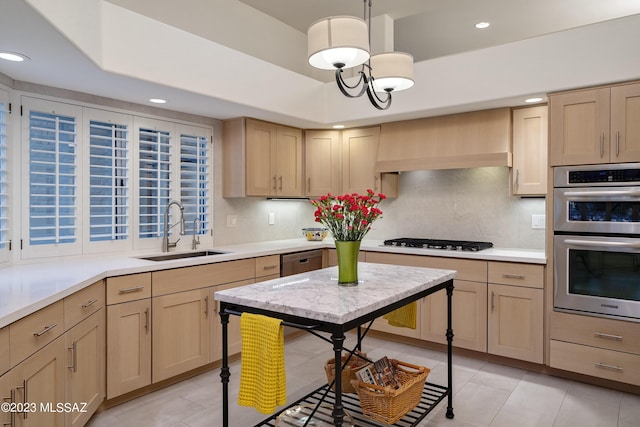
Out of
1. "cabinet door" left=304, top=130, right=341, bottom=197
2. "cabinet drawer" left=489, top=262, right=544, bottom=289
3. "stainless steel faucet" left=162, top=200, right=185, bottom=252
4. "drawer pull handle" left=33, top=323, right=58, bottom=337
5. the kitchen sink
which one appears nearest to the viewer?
"drawer pull handle" left=33, top=323, right=58, bottom=337

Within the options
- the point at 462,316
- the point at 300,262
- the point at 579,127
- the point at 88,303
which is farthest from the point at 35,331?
the point at 579,127

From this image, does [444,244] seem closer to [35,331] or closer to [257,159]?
[257,159]

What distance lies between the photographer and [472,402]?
2807 mm

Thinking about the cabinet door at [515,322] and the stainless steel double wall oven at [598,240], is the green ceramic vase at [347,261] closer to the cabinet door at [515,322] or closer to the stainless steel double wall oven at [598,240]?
the cabinet door at [515,322]

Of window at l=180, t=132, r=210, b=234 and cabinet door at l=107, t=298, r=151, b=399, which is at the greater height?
window at l=180, t=132, r=210, b=234

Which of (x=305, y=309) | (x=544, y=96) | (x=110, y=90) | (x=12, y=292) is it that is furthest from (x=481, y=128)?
(x=12, y=292)

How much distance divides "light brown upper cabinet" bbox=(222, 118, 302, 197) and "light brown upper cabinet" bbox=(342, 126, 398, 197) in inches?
22.4

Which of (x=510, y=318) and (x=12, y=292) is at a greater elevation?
(x=12, y=292)

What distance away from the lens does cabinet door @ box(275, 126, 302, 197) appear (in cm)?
428

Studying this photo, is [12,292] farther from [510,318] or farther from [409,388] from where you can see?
[510,318]

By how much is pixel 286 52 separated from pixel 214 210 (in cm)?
190

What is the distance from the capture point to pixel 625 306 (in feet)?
9.40

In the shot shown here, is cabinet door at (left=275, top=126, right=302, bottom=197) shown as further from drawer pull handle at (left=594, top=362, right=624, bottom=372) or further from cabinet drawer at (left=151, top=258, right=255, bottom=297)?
drawer pull handle at (left=594, top=362, right=624, bottom=372)

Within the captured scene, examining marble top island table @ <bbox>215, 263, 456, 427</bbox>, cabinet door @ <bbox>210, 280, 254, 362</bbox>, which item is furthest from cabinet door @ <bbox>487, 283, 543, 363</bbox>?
cabinet door @ <bbox>210, 280, 254, 362</bbox>
